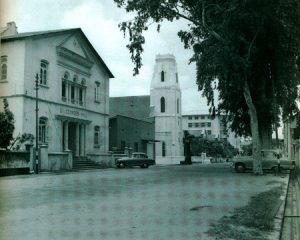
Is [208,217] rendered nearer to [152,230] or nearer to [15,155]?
[152,230]

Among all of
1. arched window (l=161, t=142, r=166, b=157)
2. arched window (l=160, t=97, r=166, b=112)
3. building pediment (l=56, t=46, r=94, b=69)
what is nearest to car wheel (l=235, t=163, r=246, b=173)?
building pediment (l=56, t=46, r=94, b=69)

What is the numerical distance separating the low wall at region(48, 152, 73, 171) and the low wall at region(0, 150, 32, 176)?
2.42 meters

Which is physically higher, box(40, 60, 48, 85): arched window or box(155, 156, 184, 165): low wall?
box(40, 60, 48, 85): arched window

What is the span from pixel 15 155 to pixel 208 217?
17.7 metres

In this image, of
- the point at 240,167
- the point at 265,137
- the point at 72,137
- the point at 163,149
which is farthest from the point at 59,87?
the point at 163,149

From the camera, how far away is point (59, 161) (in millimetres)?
29719

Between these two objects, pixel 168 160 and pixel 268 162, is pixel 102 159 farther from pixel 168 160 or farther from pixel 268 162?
pixel 168 160

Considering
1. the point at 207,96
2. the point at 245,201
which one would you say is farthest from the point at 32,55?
the point at 245,201

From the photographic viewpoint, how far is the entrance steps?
3311cm

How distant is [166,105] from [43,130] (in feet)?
116

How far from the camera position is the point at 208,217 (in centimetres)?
888

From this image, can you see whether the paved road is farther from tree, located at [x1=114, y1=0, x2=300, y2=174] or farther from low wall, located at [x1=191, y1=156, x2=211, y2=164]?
low wall, located at [x1=191, y1=156, x2=211, y2=164]

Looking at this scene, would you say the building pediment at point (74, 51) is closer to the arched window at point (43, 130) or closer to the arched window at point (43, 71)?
the arched window at point (43, 71)

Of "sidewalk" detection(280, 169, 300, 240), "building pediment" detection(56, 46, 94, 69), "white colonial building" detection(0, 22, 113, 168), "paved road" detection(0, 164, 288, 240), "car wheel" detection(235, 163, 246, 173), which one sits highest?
"building pediment" detection(56, 46, 94, 69)
